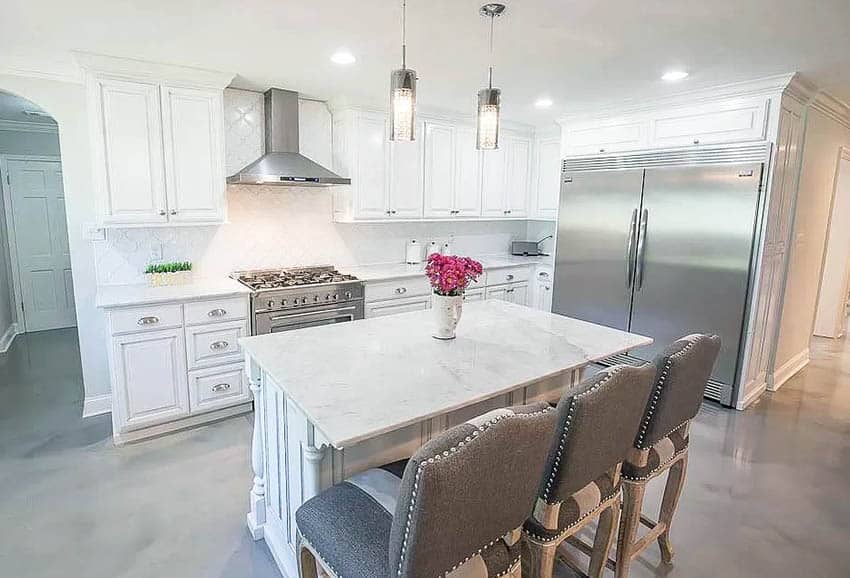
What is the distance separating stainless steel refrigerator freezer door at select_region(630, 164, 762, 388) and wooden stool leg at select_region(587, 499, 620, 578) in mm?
2529

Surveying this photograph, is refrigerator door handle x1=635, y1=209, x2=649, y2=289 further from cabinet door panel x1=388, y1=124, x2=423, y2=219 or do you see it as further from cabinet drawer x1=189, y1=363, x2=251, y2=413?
cabinet drawer x1=189, y1=363, x2=251, y2=413

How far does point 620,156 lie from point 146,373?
4060 mm

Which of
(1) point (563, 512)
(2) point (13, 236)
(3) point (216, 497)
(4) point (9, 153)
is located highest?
(4) point (9, 153)

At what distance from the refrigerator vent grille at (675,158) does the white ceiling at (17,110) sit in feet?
15.5

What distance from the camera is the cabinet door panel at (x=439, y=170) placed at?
4715 millimetres

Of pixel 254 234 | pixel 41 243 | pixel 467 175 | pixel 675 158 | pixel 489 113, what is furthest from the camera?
pixel 41 243

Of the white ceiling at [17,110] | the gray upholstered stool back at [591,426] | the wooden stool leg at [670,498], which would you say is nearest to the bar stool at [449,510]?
the gray upholstered stool back at [591,426]

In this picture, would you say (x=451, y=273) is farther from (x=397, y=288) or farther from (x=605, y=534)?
(x=397, y=288)

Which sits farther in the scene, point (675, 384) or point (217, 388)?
point (217, 388)

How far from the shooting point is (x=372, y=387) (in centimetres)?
176

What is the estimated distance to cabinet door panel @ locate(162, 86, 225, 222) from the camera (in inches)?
132

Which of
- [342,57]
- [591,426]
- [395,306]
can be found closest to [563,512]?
[591,426]

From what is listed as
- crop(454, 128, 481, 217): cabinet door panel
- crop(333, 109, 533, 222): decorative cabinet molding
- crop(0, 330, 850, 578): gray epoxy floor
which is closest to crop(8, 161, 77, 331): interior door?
crop(0, 330, 850, 578): gray epoxy floor

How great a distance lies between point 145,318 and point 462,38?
2.54 m
